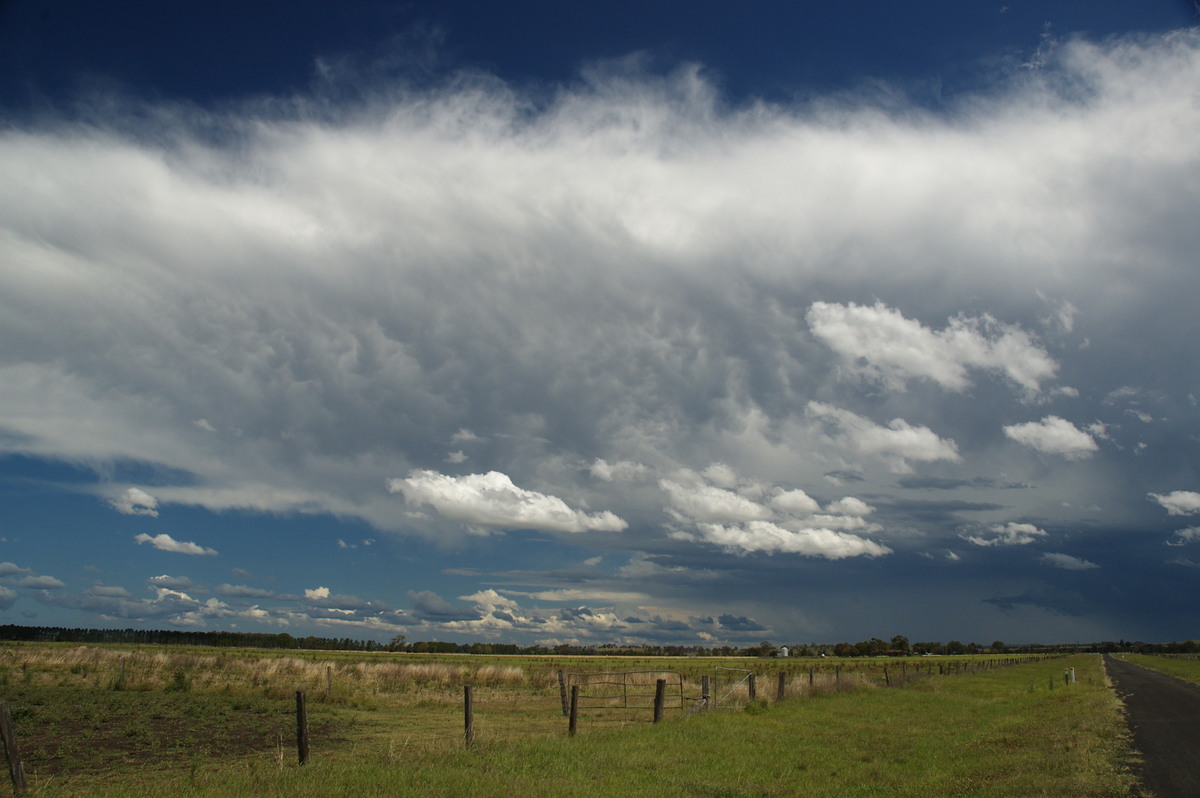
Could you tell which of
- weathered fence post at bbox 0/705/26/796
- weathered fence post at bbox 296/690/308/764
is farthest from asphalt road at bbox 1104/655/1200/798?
weathered fence post at bbox 0/705/26/796

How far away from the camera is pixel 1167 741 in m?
19.3

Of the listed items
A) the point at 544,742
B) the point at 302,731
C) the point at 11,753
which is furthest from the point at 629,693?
the point at 11,753

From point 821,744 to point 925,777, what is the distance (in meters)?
4.56

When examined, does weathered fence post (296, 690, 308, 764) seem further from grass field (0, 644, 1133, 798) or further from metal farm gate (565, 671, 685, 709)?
metal farm gate (565, 671, 685, 709)

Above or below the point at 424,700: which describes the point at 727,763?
above

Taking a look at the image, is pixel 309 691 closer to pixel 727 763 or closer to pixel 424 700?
pixel 424 700

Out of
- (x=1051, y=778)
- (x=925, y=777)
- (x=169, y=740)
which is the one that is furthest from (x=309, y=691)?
(x=1051, y=778)

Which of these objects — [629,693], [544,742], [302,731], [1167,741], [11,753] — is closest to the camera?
[11,753]

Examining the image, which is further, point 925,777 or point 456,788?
point 925,777

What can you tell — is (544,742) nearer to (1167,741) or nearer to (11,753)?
(11,753)

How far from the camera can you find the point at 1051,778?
13344mm

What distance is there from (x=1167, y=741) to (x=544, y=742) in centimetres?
1694

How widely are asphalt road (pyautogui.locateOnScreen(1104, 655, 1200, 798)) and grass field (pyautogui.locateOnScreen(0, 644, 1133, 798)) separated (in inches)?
24.0

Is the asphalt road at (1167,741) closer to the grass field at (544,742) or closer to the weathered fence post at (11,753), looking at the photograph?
the grass field at (544,742)
